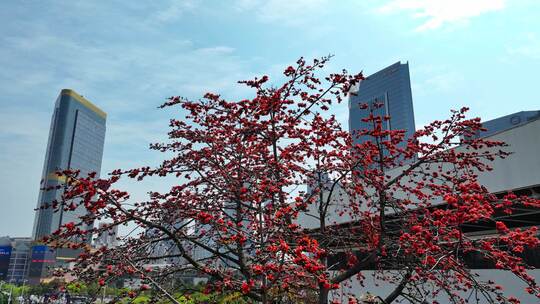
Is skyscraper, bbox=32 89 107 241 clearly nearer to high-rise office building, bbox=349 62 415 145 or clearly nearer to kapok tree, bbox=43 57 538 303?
high-rise office building, bbox=349 62 415 145

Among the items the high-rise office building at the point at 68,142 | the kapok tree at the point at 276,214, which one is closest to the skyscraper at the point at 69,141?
the high-rise office building at the point at 68,142

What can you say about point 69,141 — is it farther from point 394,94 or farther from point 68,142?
point 394,94

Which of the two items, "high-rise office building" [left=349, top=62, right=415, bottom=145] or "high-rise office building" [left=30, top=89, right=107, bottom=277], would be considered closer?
"high-rise office building" [left=30, top=89, right=107, bottom=277]

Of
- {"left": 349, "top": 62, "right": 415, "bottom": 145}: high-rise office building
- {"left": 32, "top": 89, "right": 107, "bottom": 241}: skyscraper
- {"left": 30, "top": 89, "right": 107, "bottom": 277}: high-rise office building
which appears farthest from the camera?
{"left": 349, "top": 62, "right": 415, "bottom": 145}: high-rise office building

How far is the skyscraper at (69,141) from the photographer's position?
110m

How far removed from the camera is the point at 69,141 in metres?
117

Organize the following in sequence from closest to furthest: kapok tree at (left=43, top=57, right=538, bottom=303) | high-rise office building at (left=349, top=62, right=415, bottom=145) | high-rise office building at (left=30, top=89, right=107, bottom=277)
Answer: kapok tree at (left=43, top=57, right=538, bottom=303) → high-rise office building at (left=30, top=89, right=107, bottom=277) → high-rise office building at (left=349, top=62, right=415, bottom=145)

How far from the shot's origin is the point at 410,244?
441 centimetres

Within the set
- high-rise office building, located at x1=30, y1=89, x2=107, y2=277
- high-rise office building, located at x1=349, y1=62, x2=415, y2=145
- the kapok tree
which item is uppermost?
high-rise office building, located at x1=349, y1=62, x2=415, y2=145

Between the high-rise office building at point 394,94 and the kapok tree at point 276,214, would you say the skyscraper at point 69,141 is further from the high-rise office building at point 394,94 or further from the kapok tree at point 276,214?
the kapok tree at point 276,214

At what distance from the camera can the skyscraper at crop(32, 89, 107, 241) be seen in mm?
109625

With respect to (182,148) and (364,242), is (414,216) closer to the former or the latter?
(364,242)

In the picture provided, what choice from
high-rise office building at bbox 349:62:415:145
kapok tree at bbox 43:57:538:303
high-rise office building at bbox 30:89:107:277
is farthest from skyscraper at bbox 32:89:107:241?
kapok tree at bbox 43:57:538:303

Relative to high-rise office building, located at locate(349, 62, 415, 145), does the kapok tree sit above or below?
below
